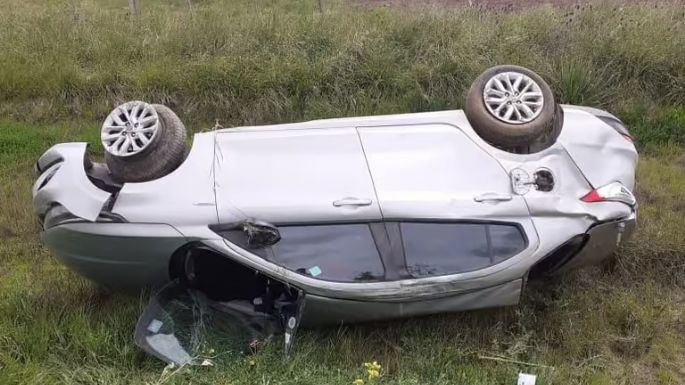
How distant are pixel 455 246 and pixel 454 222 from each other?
0.14 metres

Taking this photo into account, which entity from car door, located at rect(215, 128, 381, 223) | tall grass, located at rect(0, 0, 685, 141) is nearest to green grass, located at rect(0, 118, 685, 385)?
car door, located at rect(215, 128, 381, 223)

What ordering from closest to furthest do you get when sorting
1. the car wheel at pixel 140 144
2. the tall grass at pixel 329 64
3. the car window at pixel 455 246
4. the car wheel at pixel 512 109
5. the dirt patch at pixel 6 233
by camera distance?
the car window at pixel 455 246 < the car wheel at pixel 140 144 < the car wheel at pixel 512 109 < the dirt patch at pixel 6 233 < the tall grass at pixel 329 64

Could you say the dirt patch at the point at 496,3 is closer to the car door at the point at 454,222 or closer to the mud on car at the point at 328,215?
the mud on car at the point at 328,215

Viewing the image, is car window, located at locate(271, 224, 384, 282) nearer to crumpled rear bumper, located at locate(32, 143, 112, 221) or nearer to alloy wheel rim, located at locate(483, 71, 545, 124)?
crumpled rear bumper, located at locate(32, 143, 112, 221)

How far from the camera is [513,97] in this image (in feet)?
14.5

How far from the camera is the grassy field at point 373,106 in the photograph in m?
4.31

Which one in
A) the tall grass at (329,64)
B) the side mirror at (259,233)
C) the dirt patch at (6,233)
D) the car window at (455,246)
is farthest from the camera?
the tall grass at (329,64)

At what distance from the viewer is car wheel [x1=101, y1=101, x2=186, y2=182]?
4074mm

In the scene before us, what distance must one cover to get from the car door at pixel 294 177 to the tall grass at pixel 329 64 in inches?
139

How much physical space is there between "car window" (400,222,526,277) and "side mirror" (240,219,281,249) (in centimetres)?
75

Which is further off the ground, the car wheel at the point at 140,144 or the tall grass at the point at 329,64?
the car wheel at the point at 140,144

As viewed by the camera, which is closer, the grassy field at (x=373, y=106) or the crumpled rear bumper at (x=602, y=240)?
the crumpled rear bumper at (x=602, y=240)

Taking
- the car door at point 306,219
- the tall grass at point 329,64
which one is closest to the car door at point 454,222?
the car door at point 306,219

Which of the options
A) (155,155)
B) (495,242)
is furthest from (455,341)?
(155,155)
